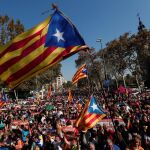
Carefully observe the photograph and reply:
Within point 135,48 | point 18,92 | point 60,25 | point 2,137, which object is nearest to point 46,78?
point 18,92

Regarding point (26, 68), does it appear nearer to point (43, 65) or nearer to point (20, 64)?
point (20, 64)

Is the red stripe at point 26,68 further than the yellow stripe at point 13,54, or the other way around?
the yellow stripe at point 13,54

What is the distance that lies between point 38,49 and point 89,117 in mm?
3552

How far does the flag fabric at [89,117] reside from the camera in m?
9.51

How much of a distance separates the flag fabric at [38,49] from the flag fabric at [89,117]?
3.05 metres

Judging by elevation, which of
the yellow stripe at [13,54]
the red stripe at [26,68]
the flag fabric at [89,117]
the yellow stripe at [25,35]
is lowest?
the flag fabric at [89,117]

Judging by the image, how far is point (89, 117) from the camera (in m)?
9.77

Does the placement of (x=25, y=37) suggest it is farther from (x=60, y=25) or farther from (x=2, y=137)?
(x=2, y=137)

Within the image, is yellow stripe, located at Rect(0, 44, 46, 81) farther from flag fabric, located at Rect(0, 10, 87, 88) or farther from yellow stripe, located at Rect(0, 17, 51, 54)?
yellow stripe, located at Rect(0, 17, 51, 54)

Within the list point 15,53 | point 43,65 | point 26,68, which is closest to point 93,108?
point 43,65

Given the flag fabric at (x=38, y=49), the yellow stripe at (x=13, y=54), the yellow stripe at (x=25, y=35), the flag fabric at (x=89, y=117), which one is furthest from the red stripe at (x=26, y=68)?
the flag fabric at (x=89, y=117)

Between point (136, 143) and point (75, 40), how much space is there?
2.63 metres

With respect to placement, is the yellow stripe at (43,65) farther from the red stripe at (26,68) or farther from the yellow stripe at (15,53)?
the yellow stripe at (15,53)

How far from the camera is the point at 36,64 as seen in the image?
271 inches
